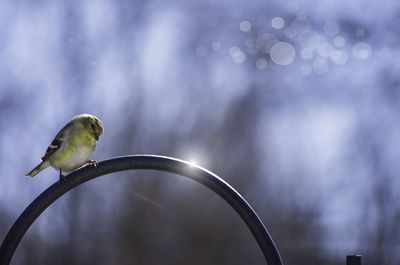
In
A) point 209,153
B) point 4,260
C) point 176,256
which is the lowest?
point 4,260

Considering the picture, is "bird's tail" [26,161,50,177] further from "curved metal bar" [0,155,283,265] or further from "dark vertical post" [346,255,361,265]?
"dark vertical post" [346,255,361,265]

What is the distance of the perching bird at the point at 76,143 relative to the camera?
2311 millimetres

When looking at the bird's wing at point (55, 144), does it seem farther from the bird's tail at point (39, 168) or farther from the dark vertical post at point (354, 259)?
the dark vertical post at point (354, 259)

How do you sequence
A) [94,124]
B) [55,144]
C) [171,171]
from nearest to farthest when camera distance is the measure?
[171,171]
[94,124]
[55,144]

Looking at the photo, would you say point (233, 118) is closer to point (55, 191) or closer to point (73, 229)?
point (73, 229)

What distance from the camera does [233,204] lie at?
183 centimetres

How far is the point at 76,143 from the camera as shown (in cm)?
234

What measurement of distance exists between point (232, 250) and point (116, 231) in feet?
7.23

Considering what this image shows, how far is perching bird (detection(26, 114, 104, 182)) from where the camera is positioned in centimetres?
231

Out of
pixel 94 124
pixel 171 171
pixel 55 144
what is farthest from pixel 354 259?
pixel 55 144

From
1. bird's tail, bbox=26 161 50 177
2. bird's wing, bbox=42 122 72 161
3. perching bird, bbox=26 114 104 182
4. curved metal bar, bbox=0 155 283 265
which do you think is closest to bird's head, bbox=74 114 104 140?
perching bird, bbox=26 114 104 182

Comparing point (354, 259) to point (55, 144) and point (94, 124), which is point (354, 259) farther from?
point (55, 144)

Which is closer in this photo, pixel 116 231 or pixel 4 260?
pixel 4 260

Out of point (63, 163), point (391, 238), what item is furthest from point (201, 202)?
point (63, 163)
